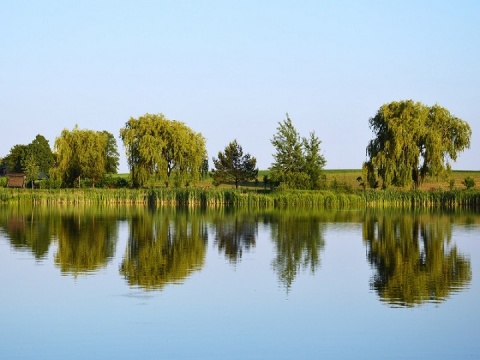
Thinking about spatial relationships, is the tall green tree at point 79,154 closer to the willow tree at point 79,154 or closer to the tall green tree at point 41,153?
the willow tree at point 79,154

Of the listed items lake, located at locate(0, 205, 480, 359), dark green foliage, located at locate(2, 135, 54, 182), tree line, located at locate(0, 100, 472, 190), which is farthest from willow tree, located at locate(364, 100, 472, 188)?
dark green foliage, located at locate(2, 135, 54, 182)

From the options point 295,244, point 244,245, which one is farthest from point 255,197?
point 295,244

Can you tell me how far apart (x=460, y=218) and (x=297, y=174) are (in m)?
23.8

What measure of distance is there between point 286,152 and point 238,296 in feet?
177

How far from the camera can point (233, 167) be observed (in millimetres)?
86875

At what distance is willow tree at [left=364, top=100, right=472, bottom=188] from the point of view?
6406 centimetres

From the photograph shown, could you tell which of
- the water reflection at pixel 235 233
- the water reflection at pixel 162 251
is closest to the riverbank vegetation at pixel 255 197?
the water reflection at pixel 235 233

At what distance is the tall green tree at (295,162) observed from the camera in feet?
226

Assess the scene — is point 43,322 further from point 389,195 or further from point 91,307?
point 389,195

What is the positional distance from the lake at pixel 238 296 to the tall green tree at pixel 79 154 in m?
42.2

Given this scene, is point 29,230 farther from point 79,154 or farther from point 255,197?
point 79,154

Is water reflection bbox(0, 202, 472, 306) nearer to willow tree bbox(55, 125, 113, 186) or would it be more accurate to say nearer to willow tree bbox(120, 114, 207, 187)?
willow tree bbox(120, 114, 207, 187)

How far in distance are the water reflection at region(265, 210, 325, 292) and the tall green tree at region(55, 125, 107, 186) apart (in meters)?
33.1

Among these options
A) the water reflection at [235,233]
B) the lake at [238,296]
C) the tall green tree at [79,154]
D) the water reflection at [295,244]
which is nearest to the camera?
the lake at [238,296]
